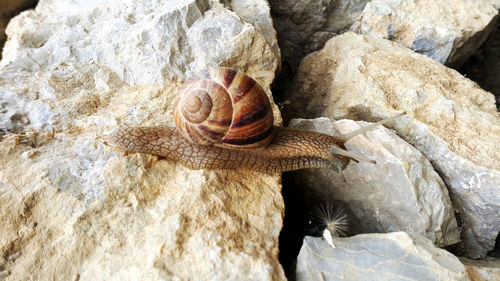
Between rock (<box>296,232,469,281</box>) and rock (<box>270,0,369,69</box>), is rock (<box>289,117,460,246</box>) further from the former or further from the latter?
rock (<box>270,0,369,69</box>)

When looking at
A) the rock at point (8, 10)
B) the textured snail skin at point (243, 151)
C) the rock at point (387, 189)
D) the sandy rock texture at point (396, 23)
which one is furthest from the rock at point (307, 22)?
the rock at point (8, 10)

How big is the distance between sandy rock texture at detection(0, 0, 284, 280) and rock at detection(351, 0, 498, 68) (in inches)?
50.8

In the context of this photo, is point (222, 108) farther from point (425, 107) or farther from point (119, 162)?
point (425, 107)

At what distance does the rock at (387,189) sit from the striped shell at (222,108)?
0.72m

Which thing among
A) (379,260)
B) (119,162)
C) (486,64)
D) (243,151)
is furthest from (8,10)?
(486,64)

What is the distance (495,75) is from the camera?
4.10m

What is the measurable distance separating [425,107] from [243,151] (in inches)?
62.6

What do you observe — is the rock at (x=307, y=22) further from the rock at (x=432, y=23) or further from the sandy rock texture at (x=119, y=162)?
the sandy rock texture at (x=119, y=162)

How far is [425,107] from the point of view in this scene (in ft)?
8.83

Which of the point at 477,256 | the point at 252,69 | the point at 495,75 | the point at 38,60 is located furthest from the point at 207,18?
the point at 495,75

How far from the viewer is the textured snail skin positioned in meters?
2.16

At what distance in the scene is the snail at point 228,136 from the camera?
2080 mm

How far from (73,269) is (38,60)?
6.43 feet

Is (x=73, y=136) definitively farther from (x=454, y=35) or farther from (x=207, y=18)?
(x=454, y=35)
